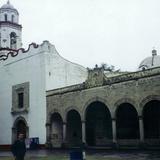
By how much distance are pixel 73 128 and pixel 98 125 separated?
2383 millimetres

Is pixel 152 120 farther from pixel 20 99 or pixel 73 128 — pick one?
pixel 20 99

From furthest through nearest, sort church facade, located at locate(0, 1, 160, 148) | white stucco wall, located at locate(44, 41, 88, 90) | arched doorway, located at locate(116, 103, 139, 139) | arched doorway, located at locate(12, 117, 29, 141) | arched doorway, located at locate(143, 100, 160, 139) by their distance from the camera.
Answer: arched doorway, located at locate(12, 117, 29, 141) → white stucco wall, located at locate(44, 41, 88, 90) → arched doorway, located at locate(116, 103, 139, 139) → arched doorway, located at locate(143, 100, 160, 139) → church facade, located at locate(0, 1, 160, 148)

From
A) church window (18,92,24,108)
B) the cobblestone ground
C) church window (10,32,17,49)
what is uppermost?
church window (10,32,17,49)

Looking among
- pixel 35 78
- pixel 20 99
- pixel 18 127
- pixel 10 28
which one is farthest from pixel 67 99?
pixel 10 28

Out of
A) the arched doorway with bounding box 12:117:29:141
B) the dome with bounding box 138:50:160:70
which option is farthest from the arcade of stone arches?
the dome with bounding box 138:50:160:70

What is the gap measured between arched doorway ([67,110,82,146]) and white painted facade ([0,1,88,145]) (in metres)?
2.20

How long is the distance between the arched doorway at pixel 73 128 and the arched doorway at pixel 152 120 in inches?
260

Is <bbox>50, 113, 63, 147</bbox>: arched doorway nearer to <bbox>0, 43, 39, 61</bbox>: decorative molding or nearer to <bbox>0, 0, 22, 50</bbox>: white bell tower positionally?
<bbox>0, 43, 39, 61</bbox>: decorative molding

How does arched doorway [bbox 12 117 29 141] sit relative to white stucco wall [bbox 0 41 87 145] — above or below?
below

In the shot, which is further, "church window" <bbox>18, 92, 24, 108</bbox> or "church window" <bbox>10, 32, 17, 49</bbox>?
"church window" <bbox>10, 32, 17, 49</bbox>

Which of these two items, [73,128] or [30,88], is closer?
[73,128]

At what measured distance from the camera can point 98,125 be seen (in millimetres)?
31281

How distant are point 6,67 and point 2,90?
239cm

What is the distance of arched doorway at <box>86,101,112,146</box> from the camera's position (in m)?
30.6
